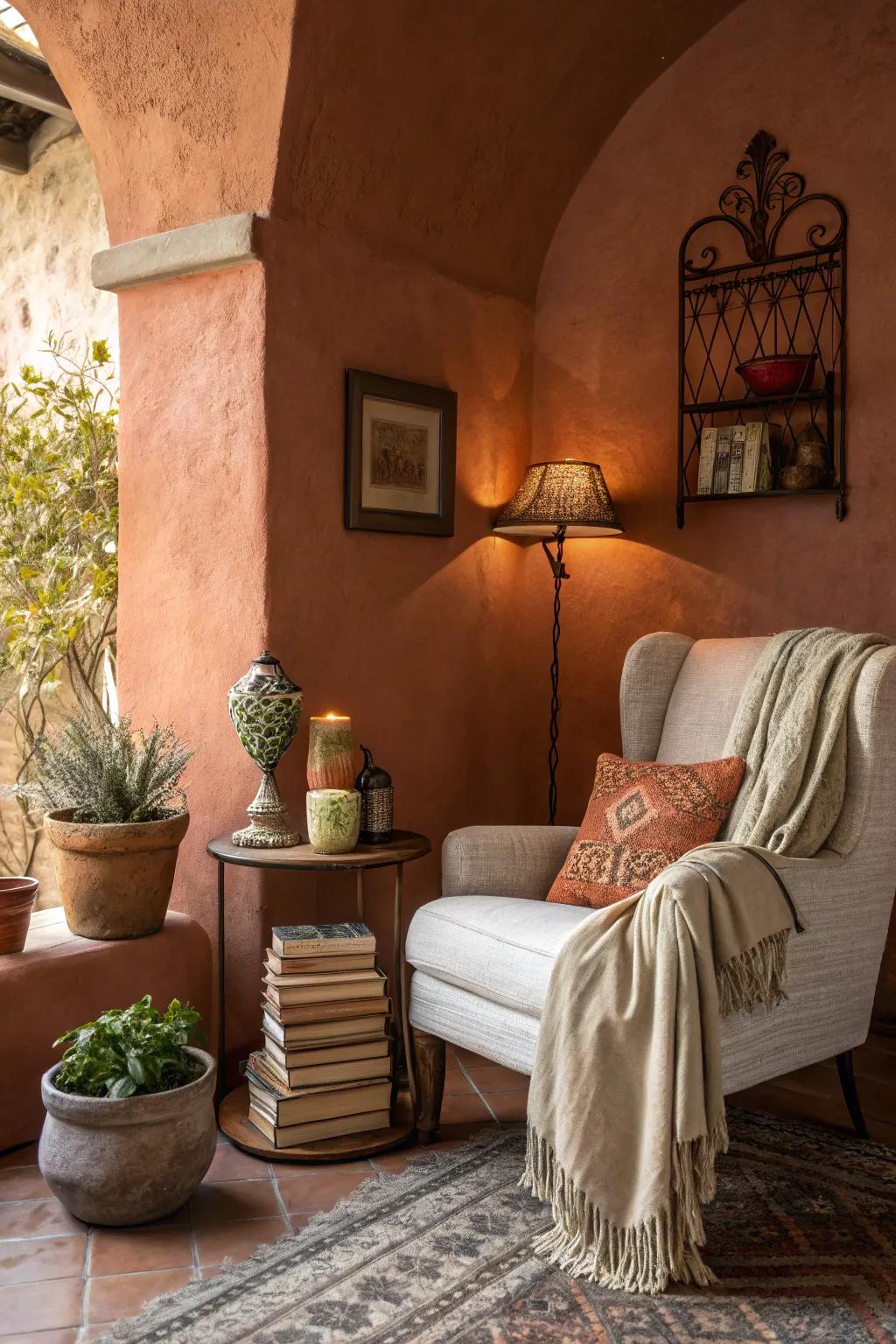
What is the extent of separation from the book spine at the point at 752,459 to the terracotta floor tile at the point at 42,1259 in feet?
7.91

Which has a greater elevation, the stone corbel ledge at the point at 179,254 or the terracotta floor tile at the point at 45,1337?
the stone corbel ledge at the point at 179,254

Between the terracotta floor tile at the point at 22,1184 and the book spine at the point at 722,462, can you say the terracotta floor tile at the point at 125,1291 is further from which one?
the book spine at the point at 722,462

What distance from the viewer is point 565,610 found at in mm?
3791

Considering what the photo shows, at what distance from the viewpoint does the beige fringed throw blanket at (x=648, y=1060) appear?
2.01 meters

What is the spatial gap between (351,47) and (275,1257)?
8.50ft

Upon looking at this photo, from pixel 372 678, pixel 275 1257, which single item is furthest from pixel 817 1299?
pixel 372 678

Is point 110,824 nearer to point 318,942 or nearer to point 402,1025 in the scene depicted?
point 318,942

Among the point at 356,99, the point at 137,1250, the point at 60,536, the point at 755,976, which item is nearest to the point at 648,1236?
the point at 755,976

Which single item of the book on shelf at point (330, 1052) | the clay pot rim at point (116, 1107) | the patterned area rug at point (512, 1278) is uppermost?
the clay pot rim at point (116, 1107)

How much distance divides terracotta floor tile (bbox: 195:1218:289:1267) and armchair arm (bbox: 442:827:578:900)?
787mm

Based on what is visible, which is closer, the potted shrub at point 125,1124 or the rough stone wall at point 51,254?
the potted shrub at point 125,1124

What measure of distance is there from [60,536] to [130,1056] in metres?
2.30

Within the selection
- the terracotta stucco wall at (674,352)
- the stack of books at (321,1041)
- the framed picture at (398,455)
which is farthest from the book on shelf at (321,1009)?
the terracotta stucco wall at (674,352)

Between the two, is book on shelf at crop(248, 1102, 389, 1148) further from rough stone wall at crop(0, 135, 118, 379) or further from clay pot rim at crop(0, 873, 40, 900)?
rough stone wall at crop(0, 135, 118, 379)
